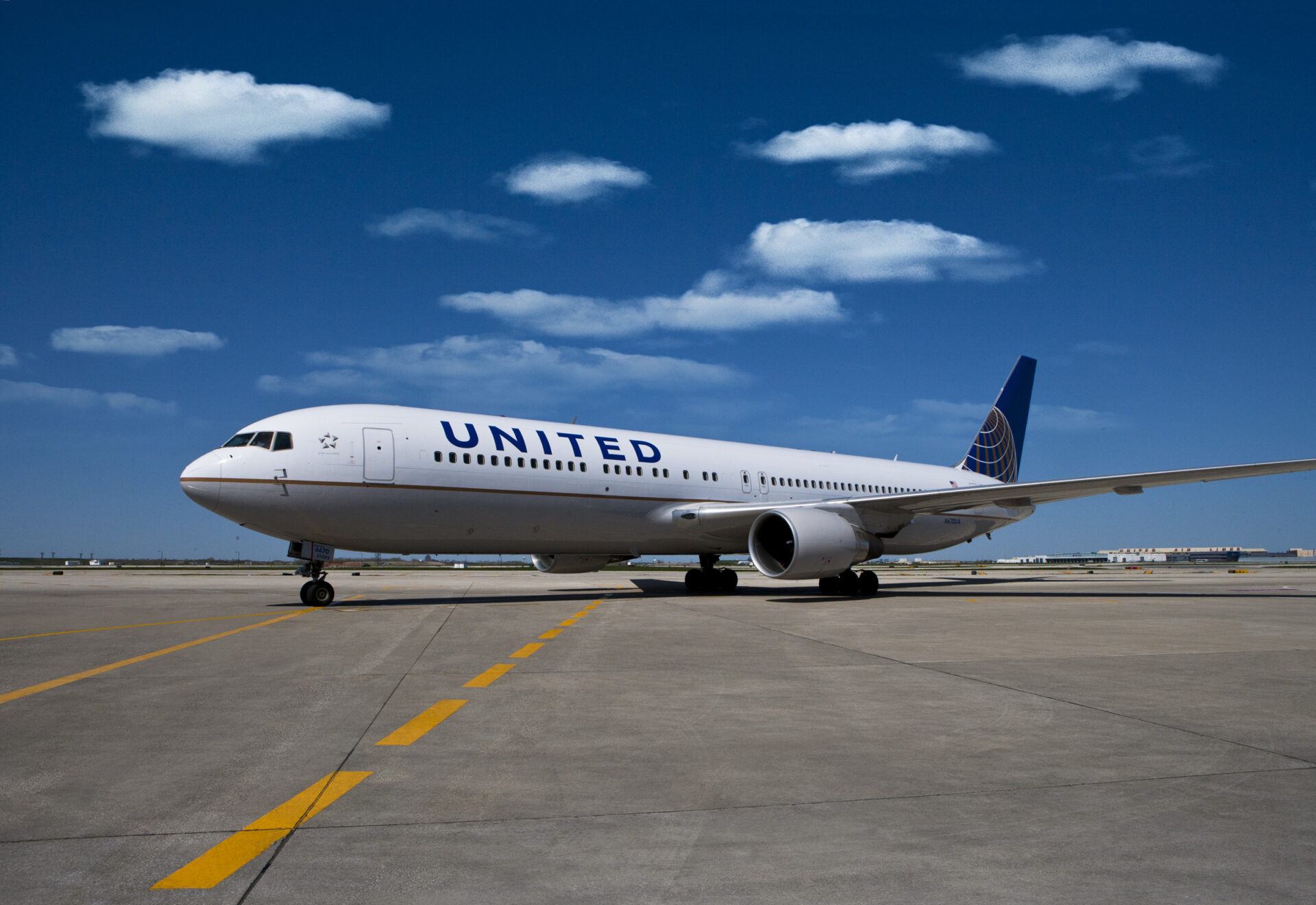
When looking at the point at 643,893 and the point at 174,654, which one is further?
the point at 174,654

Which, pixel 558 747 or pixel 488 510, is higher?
pixel 488 510

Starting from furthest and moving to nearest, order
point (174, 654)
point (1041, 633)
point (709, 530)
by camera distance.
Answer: point (709, 530), point (1041, 633), point (174, 654)

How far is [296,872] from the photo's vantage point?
301 centimetres

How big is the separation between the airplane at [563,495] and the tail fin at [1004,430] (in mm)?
6183

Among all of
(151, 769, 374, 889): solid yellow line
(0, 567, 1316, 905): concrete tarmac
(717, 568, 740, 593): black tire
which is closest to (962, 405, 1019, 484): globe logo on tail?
(717, 568, 740, 593): black tire

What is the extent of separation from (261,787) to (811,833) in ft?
8.24

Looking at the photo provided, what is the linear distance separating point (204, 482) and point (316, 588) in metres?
2.69

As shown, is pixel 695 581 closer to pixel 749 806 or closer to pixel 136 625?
pixel 136 625

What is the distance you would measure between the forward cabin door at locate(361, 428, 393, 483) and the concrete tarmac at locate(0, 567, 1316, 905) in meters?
6.42

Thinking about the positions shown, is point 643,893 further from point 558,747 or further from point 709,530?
point 709,530

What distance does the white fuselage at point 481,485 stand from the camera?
15.5 metres

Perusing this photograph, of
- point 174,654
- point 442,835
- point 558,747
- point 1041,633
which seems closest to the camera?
point 442,835

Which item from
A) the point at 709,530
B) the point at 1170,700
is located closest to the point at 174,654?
the point at 1170,700

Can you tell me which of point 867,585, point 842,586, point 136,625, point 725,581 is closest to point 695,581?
point 725,581
